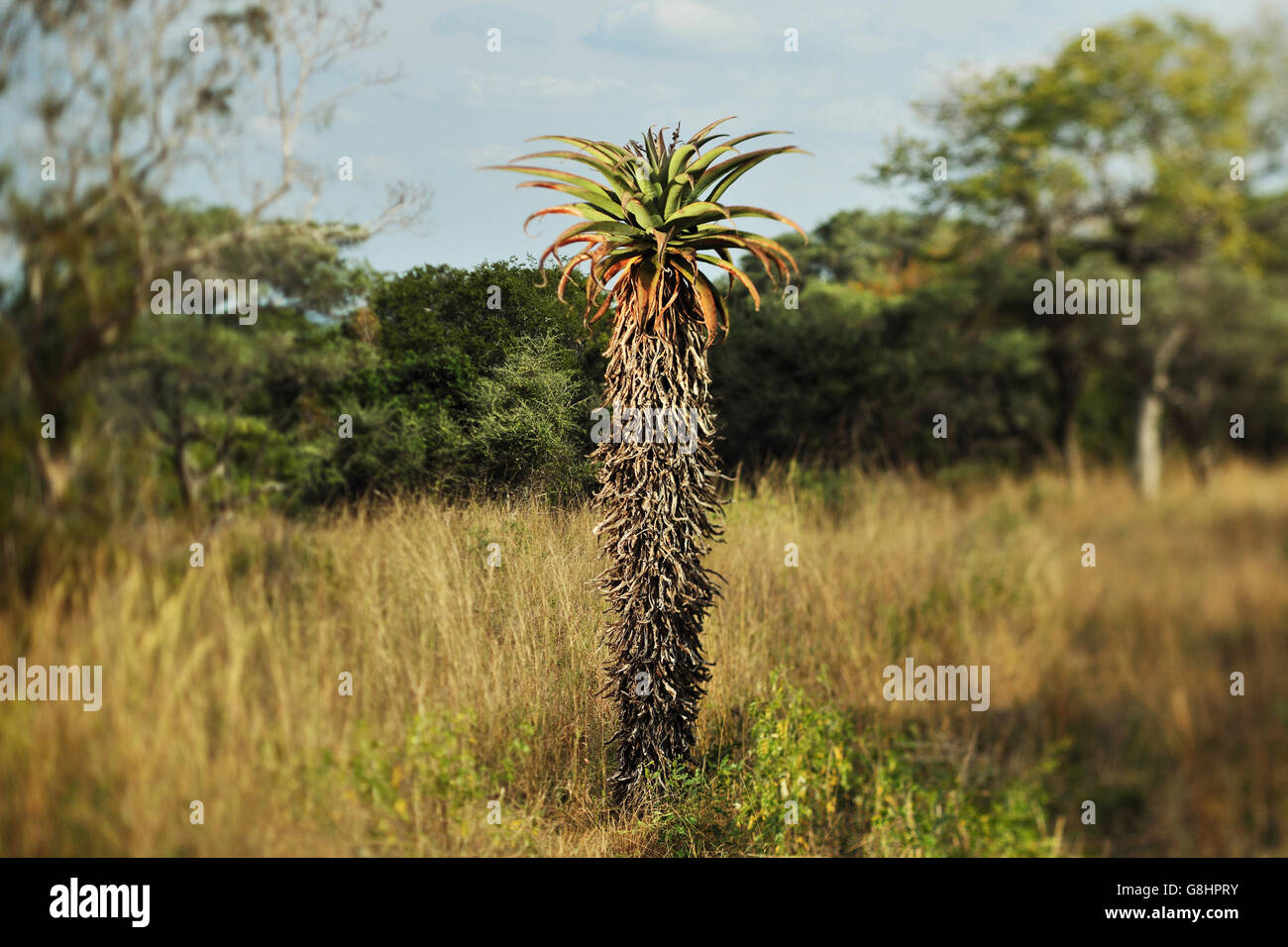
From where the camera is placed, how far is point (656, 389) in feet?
12.8

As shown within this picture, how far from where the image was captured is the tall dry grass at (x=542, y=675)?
121 inches

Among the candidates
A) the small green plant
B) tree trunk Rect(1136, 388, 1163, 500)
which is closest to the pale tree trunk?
tree trunk Rect(1136, 388, 1163, 500)

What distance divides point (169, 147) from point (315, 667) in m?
2.60

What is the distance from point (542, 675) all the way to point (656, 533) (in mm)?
1216

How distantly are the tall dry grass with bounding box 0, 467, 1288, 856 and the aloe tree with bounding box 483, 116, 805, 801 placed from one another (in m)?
0.61

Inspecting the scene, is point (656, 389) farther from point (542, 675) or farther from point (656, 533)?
point (542, 675)

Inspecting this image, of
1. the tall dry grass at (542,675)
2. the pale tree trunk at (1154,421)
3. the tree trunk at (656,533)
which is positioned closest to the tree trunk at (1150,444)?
the pale tree trunk at (1154,421)

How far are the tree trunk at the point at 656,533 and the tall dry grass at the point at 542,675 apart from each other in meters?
0.48

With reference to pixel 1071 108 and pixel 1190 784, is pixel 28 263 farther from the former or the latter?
pixel 1190 784

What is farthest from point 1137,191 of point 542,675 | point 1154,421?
point 542,675

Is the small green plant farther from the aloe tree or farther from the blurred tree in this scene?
the blurred tree

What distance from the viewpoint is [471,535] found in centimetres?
464

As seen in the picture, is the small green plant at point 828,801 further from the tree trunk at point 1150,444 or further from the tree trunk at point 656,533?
the tree trunk at point 1150,444

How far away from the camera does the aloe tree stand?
3.83m
